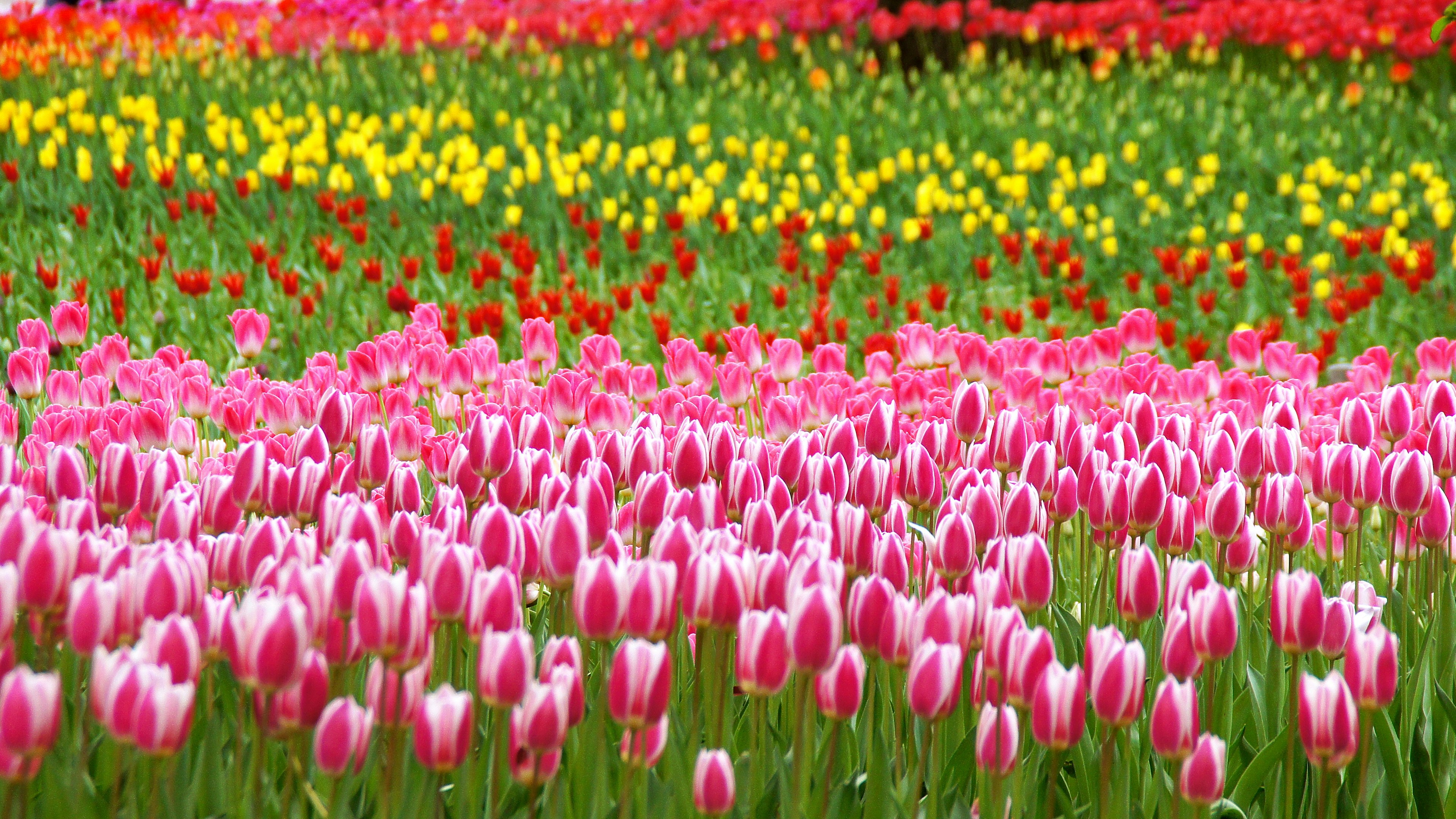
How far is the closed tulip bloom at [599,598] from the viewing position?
58.1 inches

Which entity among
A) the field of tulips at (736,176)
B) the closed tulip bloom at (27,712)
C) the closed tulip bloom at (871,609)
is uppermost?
the closed tulip bloom at (27,712)

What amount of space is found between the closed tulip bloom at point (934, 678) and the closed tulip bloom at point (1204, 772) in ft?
0.83

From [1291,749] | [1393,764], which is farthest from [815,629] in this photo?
[1393,764]

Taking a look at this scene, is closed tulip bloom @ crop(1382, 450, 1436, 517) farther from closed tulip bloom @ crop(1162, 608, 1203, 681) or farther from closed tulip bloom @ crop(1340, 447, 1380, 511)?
closed tulip bloom @ crop(1162, 608, 1203, 681)

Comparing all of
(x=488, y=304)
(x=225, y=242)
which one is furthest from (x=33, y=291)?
(x=488, y=304)

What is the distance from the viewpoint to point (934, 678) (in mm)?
1455

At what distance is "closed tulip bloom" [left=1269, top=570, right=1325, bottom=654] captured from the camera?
5.26ft

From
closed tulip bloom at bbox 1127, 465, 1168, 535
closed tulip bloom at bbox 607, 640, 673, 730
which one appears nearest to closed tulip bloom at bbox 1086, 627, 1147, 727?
closed tulip bloom at bbox 607, 640, 673, 730

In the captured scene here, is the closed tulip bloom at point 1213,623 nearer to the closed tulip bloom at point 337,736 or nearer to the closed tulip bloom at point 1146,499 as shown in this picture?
the closed tulip bloom at point 1146,499

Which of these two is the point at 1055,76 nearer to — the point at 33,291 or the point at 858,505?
the point at 33,291

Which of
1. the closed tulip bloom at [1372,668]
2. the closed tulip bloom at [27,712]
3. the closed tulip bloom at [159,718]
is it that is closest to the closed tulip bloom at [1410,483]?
the closed tulip bloom at [1372,668]

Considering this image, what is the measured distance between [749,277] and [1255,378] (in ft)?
13.9

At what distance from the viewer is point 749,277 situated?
7973 millimetres

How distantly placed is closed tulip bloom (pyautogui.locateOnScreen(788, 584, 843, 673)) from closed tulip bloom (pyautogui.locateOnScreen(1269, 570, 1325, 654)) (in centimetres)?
56
